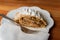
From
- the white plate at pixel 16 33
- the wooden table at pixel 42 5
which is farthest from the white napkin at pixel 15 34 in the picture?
the wooden table at pixel 42 5

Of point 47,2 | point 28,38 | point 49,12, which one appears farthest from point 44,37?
point 47,2

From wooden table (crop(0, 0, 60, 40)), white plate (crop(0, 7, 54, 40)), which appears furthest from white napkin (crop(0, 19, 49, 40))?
wooden table (crop(0, 0, 60, 40))

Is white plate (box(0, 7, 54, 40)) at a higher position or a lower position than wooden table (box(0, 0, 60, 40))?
lower

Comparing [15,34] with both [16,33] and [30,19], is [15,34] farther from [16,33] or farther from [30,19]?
[30,19]

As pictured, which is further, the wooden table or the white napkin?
the wooden table

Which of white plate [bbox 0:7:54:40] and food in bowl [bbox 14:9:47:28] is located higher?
food in bowl [bbox 14:9:47:28]

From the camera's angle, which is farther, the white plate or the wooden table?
the wooden table

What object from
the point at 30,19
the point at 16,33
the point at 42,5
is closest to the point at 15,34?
the point at 16,33

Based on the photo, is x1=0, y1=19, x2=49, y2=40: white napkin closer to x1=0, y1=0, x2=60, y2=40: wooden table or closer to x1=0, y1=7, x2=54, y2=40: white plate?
x1=0, y1=7, x2=54, y2=40: white plate

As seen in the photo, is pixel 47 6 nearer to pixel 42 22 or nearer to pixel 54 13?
pixel 54 13
